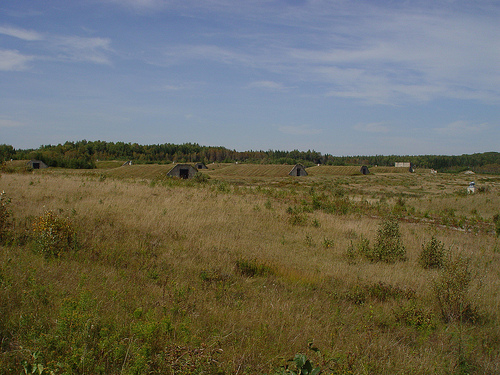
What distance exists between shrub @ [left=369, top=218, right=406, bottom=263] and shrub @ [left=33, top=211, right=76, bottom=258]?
311 inches

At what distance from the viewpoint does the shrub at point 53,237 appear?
264 inches

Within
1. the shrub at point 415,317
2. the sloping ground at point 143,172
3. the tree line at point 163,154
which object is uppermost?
the tree line at point 163,154

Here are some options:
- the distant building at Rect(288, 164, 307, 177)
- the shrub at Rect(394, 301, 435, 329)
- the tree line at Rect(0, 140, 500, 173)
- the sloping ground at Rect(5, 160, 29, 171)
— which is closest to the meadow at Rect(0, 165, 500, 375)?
the shrub at Rect(394, 301, 435, 329)

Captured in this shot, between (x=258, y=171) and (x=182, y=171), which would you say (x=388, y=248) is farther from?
(x=258, y=171)

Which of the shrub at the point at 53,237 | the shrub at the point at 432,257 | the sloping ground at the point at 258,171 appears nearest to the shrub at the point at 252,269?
the shrub at the point at 53,237

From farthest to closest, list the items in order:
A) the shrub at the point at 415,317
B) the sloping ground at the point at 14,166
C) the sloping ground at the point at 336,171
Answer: the sloping ground at the point at 336,171 → the sloping ground at the point at 14,166 → the shrub at the point at 415,317

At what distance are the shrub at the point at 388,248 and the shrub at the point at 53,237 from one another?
25.9 ft

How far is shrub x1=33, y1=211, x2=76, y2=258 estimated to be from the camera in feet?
22.0

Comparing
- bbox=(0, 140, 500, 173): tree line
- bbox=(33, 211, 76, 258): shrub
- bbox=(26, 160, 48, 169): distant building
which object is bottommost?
bbox=(33, 211, 76, 258): shrub

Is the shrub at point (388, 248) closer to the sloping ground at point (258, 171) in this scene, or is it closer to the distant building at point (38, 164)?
the sloping ground at point (258, 171)

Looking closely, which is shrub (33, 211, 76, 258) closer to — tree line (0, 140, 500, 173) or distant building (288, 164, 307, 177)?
distant building (288, 164, 307, 177)

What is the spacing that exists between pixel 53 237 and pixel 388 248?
8.61 meters

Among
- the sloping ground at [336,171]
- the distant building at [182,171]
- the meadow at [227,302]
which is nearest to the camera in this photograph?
the meadow at [227,302]

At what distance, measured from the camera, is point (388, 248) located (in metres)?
9.53
